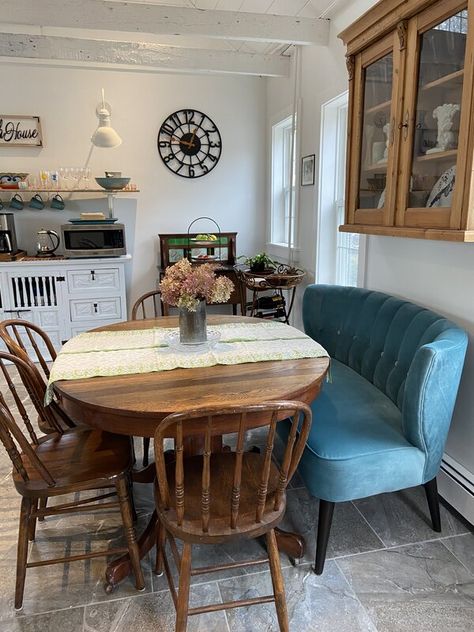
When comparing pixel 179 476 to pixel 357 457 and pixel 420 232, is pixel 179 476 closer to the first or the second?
pixel 357 457

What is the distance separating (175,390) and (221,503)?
0.40 metres

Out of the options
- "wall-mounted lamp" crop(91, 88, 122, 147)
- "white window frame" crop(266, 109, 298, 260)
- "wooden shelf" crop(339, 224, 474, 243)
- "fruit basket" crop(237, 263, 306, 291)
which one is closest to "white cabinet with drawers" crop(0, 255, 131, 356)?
"wall-mounted lamp" crop(91, 88, 122, 147)

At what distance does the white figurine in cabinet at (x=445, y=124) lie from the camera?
5.64ft

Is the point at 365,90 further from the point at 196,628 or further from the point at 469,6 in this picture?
the point at 196,628

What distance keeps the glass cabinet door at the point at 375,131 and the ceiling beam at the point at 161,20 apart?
1087mm

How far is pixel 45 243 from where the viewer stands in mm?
4367

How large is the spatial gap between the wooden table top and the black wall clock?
11.5ft

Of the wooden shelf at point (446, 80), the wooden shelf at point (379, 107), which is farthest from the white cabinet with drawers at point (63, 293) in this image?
the wooden shelf at point (446, 80)

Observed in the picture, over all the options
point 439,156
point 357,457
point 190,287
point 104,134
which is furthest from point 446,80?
point 104,134

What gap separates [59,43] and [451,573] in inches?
174

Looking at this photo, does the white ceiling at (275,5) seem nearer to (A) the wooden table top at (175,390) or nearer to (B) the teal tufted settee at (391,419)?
(B) the teal tufted settee at (391,419)

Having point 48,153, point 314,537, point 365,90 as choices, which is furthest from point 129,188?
point 314,537

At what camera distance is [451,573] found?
1719mm

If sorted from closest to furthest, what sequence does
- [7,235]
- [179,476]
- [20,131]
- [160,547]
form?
1. [179,476]
2. [160,547]
3. [7,235]
4. [20,131]
